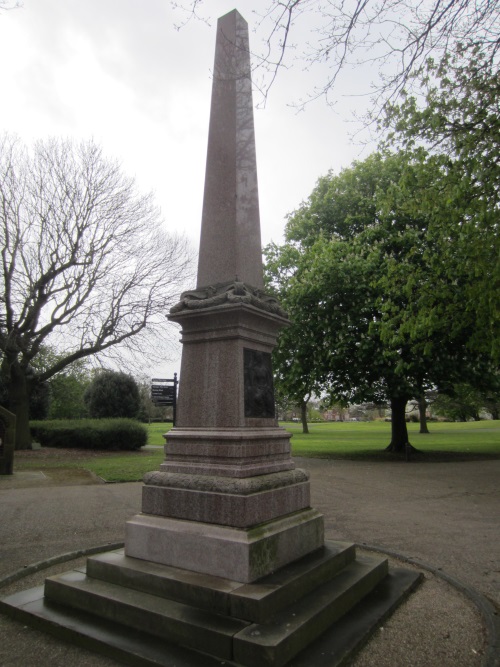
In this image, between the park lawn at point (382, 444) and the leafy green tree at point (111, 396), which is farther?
the leafy green tree at point (111, 396)

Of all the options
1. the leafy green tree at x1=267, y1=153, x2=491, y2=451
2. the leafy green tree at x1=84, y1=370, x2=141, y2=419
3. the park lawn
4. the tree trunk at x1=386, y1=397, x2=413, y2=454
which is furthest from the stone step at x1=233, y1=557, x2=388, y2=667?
the leafy green tree at x1=84, y1=370, x2=141, y2=419

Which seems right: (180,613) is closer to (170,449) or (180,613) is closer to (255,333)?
(170,449)

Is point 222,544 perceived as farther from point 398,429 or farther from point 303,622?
point 398,429

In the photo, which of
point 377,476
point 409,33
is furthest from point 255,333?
point 377,476

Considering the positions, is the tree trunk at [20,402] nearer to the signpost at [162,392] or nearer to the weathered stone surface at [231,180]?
the signpost at [162,392]

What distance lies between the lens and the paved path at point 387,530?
3336 mm

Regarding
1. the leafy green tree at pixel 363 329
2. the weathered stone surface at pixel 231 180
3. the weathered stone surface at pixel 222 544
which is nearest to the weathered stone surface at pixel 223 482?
the weathered stone surface at pixel 222 544

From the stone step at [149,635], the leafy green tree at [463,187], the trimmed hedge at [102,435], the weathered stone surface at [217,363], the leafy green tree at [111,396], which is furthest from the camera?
the leafy green tree at [111,396]

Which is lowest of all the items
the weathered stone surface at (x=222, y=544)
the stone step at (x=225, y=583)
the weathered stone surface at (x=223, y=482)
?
the stone step at (x=225, y=583)

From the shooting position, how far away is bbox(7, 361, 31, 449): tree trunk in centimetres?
2083

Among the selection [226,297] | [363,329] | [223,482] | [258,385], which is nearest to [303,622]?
[223,482]

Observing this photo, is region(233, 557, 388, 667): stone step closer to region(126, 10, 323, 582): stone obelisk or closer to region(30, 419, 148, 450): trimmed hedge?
region(126, 10, 323, 582): stone obelisk

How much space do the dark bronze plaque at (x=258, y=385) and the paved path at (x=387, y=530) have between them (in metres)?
2.04

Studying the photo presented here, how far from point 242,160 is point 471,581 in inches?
195
